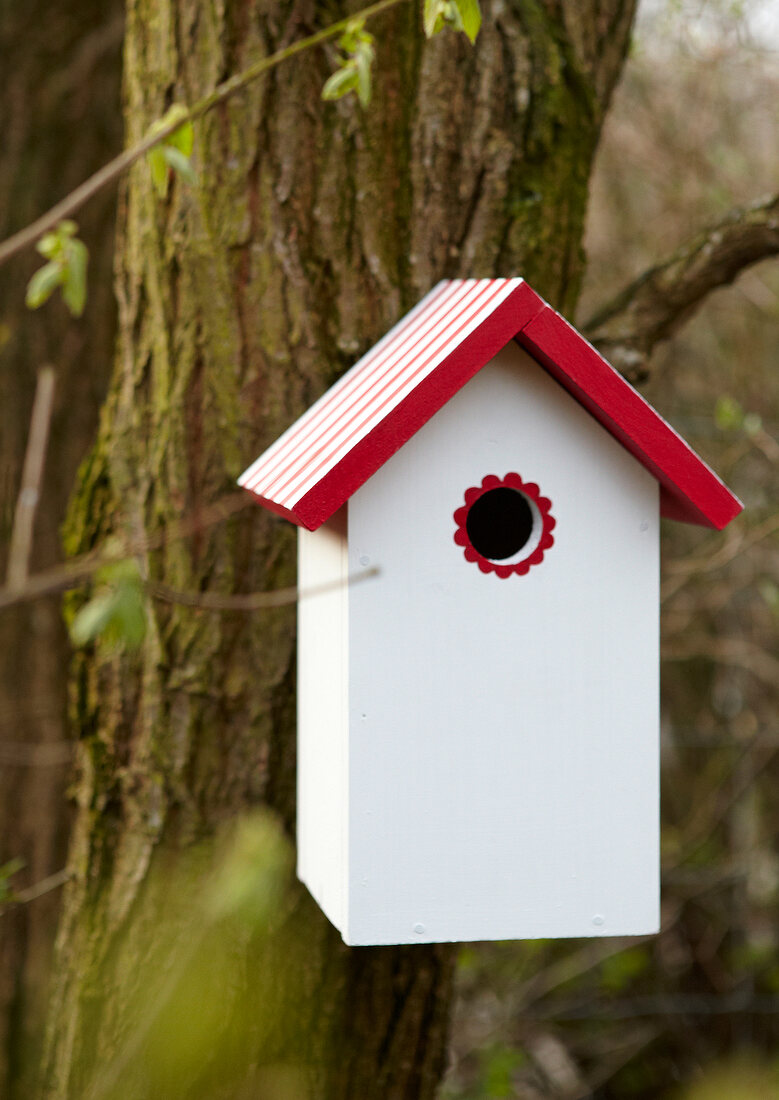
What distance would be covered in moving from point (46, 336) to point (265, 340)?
2106mm

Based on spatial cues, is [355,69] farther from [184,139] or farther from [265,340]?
[265,340]

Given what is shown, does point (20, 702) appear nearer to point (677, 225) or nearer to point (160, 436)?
point (160, 436)

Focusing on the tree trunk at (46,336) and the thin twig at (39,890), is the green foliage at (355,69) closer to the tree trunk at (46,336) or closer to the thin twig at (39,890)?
the thin twig at (39,890)

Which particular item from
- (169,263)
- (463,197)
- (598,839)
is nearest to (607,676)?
(598,839)

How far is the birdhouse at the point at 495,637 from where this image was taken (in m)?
1.59

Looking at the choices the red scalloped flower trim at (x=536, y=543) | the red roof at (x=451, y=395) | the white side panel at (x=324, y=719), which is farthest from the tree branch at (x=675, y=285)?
the white side panel at (x=324, y=719)

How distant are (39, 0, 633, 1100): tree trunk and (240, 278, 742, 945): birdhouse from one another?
1.23ft

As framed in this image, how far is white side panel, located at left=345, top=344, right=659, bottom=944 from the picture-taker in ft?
5.25

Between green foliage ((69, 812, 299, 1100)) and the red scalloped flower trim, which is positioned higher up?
the red scalloped flower trim

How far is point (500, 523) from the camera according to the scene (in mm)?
1828

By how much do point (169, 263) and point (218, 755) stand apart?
903 millimetres

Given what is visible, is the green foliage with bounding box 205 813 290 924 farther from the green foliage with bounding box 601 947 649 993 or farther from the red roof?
the green foliage with bounding box 601 947 649 993

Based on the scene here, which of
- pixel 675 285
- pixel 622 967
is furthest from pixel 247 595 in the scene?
pixel 622 967

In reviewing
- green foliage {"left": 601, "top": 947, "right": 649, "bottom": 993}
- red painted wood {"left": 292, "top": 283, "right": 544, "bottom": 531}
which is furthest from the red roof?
green foliage {"left": 601, "top": 947, "right": 649, "bottom": 993}
